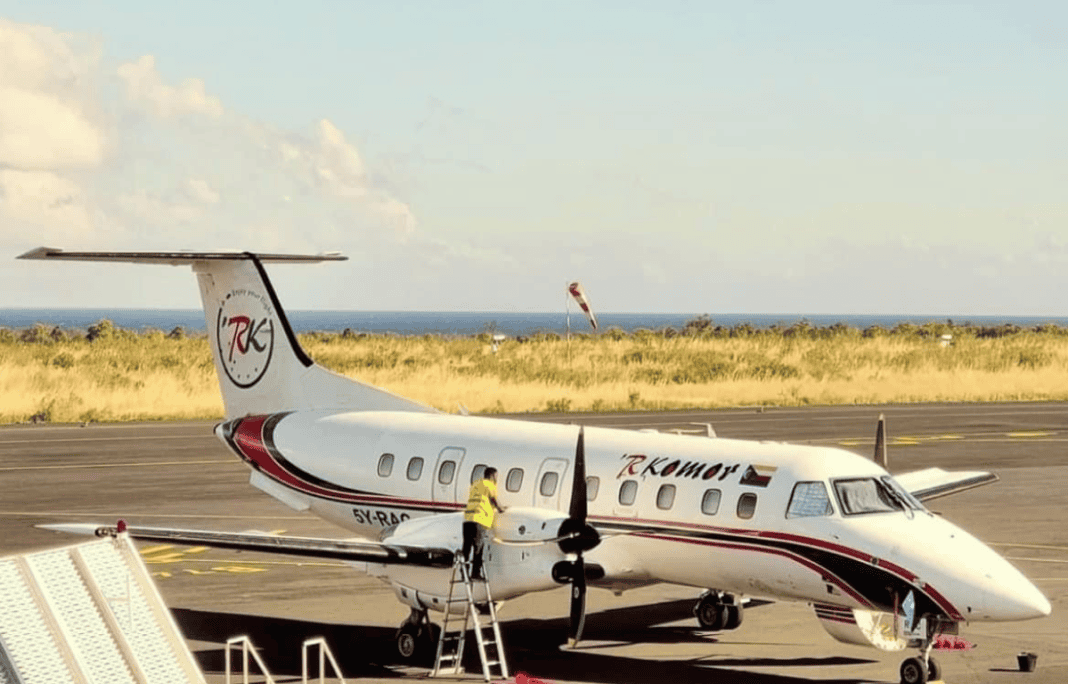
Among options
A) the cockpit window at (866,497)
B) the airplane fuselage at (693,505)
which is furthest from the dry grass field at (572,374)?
the cockpit window at (866,497)

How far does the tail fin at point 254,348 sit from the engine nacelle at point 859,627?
8.44 meters

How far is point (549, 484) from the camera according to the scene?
64.8ft

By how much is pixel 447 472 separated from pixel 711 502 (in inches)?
174

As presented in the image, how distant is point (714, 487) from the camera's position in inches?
725

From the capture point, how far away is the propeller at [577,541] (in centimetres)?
1766

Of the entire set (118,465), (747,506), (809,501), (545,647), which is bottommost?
(545,647)

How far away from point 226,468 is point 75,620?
99.7 feet

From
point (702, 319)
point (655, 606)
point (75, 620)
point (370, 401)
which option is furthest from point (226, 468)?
point (702, 319)

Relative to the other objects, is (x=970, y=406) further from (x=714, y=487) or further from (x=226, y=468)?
(x=714, y=487)

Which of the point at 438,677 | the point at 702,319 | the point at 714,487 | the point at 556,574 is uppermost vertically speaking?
the point at 702,319

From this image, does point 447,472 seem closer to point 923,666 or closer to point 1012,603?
point 923,666

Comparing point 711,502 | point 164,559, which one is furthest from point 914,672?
point 164,559

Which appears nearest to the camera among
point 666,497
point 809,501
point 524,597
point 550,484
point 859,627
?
point 859,627

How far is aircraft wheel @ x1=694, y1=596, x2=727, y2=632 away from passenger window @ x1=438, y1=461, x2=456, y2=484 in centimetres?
423
